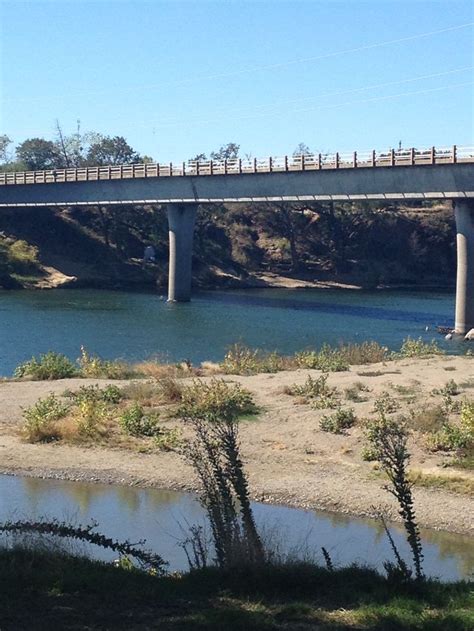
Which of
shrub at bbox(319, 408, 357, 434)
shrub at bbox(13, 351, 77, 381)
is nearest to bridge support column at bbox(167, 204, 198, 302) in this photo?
shrub at bbox(13, 351, 77, 381)

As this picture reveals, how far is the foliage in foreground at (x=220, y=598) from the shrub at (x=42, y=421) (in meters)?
13.2

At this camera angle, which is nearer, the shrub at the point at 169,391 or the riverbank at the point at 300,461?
the riverbank at the point at 300,461

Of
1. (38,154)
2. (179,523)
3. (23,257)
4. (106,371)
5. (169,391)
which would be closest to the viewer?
(179,523)

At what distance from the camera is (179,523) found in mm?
19188

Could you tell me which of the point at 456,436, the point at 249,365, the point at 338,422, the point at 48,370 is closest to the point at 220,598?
the point at 456,436

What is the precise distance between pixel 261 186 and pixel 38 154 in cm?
7708

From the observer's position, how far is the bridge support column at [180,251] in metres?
83.9

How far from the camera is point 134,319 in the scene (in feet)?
218

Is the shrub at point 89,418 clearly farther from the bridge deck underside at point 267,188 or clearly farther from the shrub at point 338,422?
the bridge deck underside at point 267,188

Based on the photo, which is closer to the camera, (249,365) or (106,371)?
(106,371)

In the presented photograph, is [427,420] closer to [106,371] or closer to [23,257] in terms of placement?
[106,371]

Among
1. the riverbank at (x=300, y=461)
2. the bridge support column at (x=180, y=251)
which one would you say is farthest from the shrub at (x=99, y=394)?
the bridge support column at (x=180, y=251)

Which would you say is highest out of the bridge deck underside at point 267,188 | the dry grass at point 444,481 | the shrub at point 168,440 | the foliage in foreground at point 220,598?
the bridge deck underside at point 267,188

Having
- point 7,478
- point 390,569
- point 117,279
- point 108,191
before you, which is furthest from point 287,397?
point 117,279
